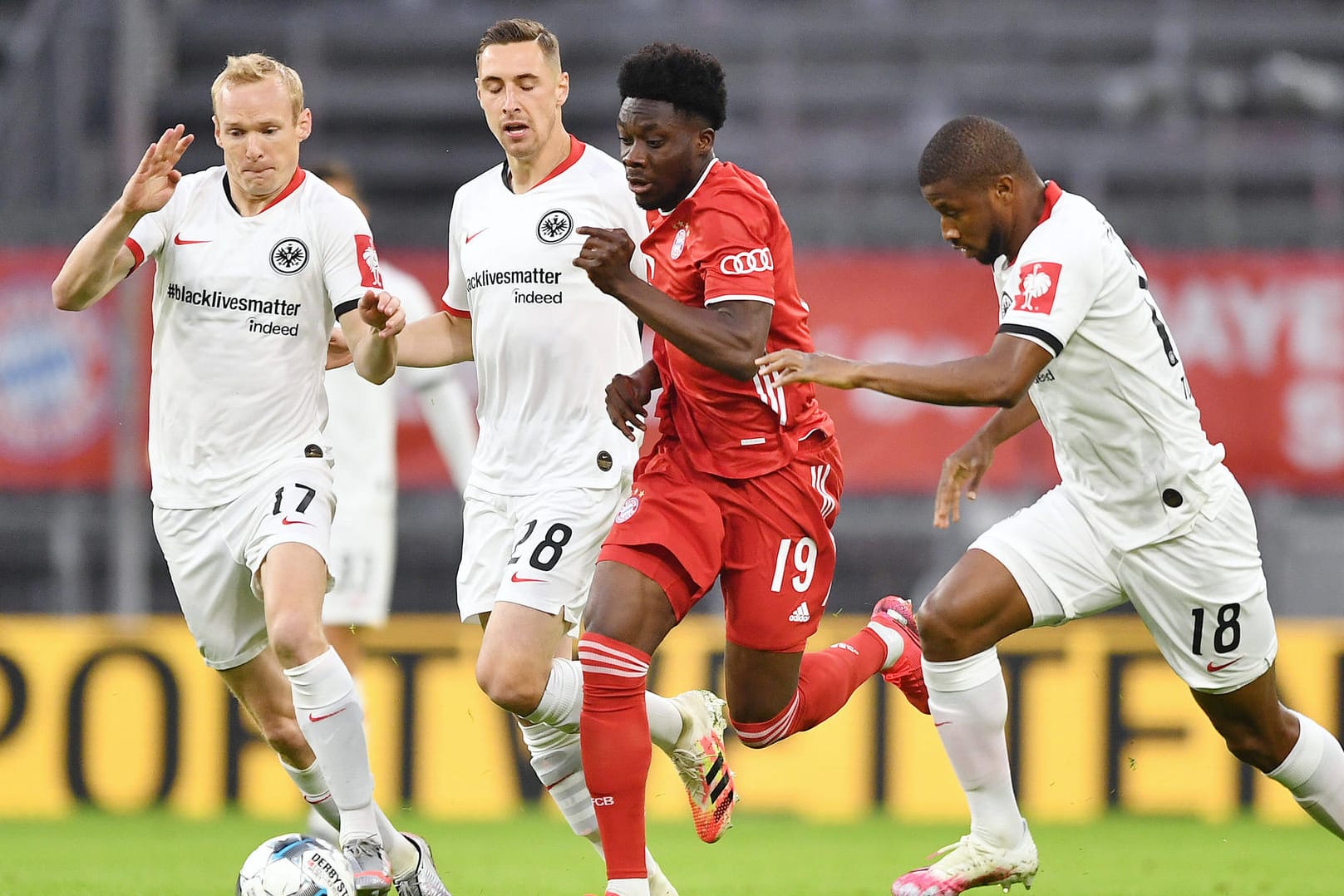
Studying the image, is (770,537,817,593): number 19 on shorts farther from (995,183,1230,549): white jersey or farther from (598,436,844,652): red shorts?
(995,183,1230,549): white jersey

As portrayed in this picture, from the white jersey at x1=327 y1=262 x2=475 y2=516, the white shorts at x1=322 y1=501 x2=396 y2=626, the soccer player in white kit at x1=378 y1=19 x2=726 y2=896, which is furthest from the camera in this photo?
the white jersey at x1=327 y1=262 x2=475 y2=516

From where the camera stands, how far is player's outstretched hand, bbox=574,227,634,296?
4.77 meters

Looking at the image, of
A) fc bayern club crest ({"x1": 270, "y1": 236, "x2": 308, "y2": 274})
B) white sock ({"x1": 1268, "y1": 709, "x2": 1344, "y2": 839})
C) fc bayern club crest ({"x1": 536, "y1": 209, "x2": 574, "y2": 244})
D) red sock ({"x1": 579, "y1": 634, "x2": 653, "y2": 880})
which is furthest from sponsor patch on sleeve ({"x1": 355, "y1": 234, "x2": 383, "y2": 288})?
white sock ({"x1": 1268, "y1": 709, "x2": 1344, "y2": 839})

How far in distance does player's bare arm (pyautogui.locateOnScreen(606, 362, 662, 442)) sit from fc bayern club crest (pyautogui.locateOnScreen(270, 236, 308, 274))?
1091 mm

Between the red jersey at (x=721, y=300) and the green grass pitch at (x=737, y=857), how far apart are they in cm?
180

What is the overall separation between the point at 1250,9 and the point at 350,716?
1257cm

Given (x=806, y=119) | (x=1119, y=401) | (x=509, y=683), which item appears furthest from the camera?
(x=806, y=119)

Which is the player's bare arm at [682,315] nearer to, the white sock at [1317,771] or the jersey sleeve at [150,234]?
the jersey sleeve at [150,234]

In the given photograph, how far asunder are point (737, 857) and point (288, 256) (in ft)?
11.4

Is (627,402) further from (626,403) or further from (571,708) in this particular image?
(571,708)

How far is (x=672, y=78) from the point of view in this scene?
5.13 metres

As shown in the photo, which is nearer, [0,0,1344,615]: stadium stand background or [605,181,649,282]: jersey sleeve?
[605,181,649,282]: jersey sleeve

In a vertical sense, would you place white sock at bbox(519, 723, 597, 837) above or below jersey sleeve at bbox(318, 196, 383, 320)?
below

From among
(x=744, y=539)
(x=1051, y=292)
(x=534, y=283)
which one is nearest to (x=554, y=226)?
(x=534, y=283)
